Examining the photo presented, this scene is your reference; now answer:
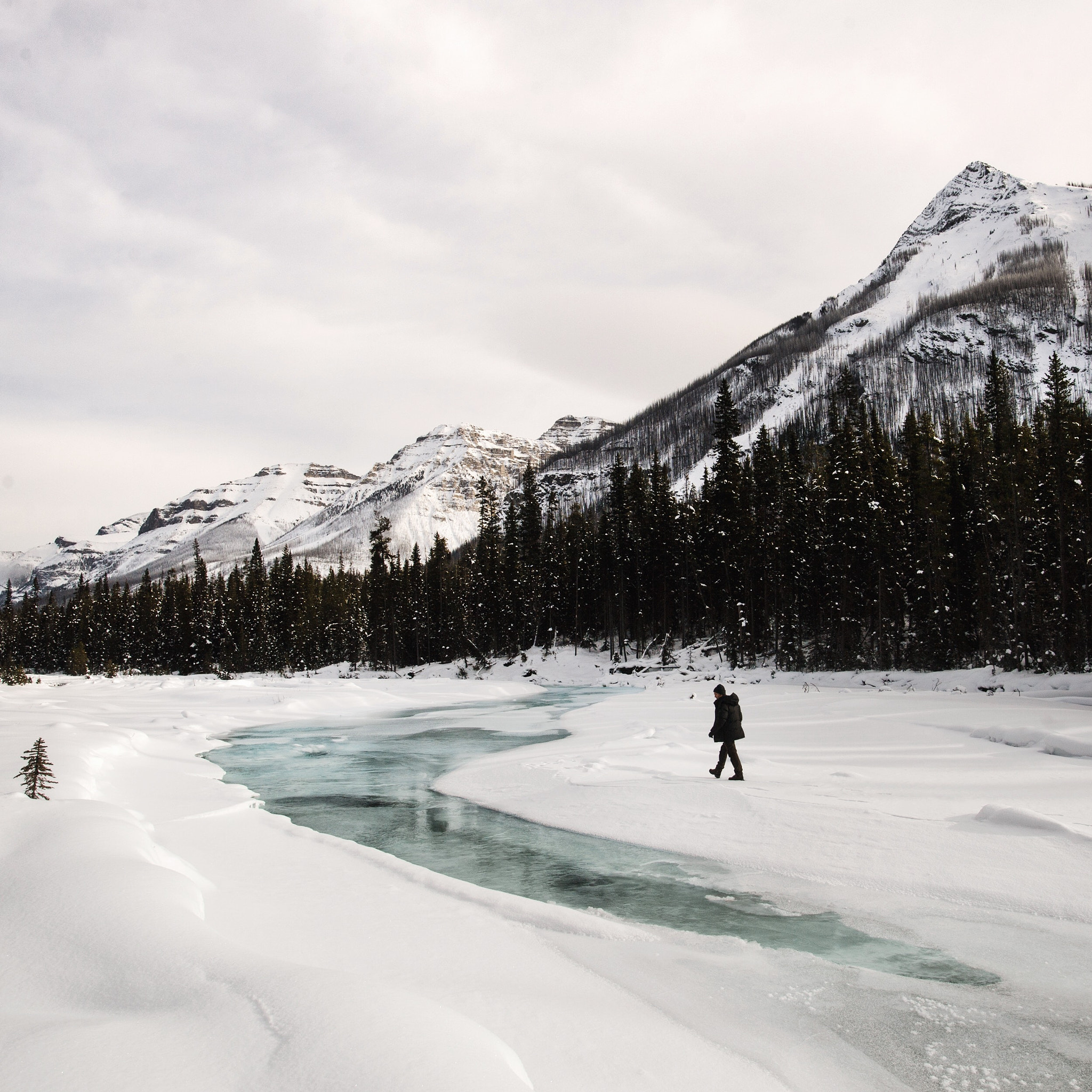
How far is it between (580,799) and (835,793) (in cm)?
399

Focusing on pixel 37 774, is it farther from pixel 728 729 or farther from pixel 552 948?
pixel 728 729

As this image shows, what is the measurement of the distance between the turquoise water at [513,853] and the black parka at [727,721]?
3.45 metres

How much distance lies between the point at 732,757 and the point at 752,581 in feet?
124

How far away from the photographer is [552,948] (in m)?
5.49

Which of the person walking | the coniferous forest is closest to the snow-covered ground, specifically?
the person walking

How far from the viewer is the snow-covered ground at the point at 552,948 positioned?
11.0ft

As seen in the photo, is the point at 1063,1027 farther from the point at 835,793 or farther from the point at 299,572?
the point at 299,572

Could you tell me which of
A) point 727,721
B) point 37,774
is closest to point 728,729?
point 727,721

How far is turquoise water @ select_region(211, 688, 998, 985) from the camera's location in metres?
5.77

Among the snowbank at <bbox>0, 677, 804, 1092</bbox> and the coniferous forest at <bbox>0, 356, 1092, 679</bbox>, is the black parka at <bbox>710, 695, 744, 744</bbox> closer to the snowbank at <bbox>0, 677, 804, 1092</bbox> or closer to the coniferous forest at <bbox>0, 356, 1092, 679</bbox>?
the snowbank at <bbox>0, 677, 804, 1092</bbox>

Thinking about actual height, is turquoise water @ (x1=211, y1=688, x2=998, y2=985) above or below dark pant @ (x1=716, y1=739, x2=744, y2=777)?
below

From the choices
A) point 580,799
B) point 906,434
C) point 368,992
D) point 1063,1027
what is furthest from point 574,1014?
point 906,434

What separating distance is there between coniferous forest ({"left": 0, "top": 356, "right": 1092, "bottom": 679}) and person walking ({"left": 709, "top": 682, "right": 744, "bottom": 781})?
24077 mm

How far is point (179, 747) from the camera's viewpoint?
1861cm
